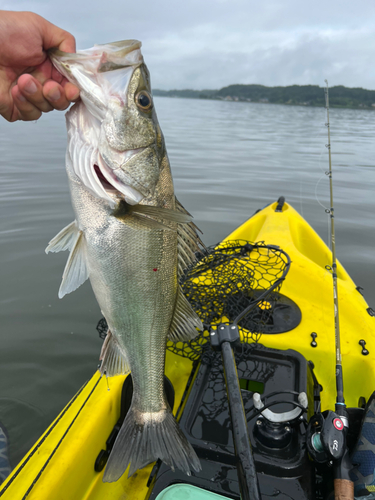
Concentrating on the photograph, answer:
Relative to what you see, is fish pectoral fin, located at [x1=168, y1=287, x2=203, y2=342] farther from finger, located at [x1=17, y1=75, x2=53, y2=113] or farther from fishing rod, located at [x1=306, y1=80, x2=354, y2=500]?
finger, located at [x1=17, y1=75, x2=53, y2=113]

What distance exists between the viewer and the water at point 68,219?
145 inches

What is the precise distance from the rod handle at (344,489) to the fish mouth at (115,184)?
163 cm

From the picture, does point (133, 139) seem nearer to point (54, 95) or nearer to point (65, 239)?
point (54, 95)

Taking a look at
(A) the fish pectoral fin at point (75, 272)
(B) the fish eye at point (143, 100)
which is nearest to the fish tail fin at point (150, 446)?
(A) the fish pectoral fin at point (75, 272)

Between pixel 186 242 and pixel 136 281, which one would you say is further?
pixel 186 242

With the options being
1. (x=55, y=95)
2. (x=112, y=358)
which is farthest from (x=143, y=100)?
(x=112, y=358)

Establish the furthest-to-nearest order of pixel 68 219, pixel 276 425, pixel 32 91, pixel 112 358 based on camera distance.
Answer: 1. pixel 68 219
2. pixel 276 425
3. pixel 112 358
4. pixel 32 91

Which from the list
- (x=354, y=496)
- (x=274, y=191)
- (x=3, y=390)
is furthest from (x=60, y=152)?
(x=354, y=496)

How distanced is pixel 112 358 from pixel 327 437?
3.73ft

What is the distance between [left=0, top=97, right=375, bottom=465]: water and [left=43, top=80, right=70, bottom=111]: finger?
9.44 ft

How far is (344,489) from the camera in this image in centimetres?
162

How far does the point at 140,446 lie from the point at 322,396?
1.65 meters

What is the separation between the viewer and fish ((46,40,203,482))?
1.47 metres

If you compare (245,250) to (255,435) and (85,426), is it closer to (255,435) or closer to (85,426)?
(255,435)
